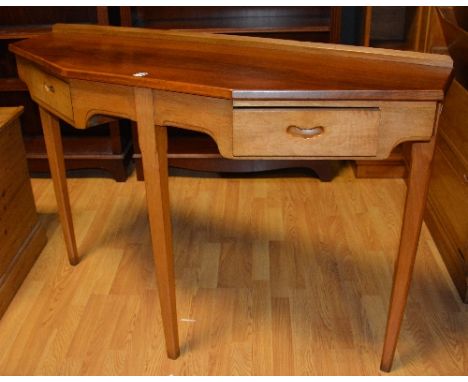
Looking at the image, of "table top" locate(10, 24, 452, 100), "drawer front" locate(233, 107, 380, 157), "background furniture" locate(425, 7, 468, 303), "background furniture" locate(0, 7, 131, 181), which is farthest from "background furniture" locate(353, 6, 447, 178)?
"drawer front" locate(233, 107, 380, 157)

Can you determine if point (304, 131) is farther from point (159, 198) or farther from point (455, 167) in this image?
point (455, 167)

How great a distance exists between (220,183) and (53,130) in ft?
3.26

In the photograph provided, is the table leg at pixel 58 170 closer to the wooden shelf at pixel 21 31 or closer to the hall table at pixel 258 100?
the hall table at pixel 258 100

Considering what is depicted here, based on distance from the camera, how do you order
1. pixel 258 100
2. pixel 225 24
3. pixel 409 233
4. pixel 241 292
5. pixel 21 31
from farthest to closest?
pixel 225 24, pixel 21 31, pixel 241 292, pixel 409 233, pixel 258 100

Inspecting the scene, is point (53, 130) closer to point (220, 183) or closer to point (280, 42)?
point (280, 42)

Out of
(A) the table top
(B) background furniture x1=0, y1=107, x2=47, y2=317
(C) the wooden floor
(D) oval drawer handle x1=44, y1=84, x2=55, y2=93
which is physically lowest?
(C) the wooden floor

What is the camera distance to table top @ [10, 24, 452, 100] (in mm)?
1249

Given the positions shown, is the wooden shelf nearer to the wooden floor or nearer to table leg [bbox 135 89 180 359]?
the wooden floor

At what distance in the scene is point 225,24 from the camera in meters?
2.73

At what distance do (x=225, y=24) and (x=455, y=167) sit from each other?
1283mm

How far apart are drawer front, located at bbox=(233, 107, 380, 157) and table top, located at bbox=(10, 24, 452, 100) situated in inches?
1.6

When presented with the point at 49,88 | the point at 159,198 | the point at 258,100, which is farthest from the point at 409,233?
the point at 49,88

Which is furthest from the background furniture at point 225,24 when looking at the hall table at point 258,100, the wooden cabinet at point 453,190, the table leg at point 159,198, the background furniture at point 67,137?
the table leg at point 159,198
